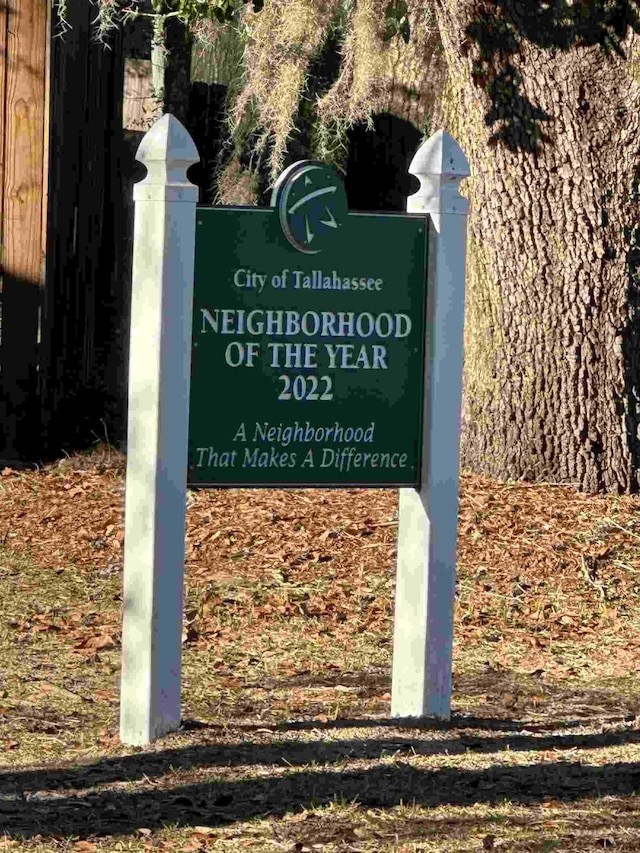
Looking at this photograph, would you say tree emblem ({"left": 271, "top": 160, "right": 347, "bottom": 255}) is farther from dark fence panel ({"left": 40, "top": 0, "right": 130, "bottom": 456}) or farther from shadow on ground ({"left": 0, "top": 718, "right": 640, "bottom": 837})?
dark fence panel ({"left": 40, "top": 0, "right": 130, "bottom": 456})

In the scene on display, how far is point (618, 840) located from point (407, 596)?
1.40 meters

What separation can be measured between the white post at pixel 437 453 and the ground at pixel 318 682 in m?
0.27

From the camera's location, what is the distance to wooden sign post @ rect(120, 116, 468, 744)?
16.6 ft

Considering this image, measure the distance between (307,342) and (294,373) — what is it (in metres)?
0.12

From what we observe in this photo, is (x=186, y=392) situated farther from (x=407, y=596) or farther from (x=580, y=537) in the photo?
(x=580, y=537)

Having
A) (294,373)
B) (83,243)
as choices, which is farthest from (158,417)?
(83,243)

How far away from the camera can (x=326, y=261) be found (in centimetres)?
537

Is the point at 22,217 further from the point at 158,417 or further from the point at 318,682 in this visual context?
the point at 158,417

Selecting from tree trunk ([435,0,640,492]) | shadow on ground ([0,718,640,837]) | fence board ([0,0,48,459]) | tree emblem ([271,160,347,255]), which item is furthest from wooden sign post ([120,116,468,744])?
fence board ([0,0,48,459])

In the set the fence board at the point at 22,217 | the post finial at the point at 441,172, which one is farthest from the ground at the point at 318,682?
the post finial at the point at 441,172

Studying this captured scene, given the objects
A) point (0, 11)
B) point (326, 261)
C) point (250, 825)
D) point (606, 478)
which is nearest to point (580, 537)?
point (606, 478)

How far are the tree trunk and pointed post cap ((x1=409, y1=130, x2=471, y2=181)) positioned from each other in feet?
11.0

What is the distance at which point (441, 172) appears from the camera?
5.48 meters

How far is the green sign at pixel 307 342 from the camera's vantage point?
5.21m
